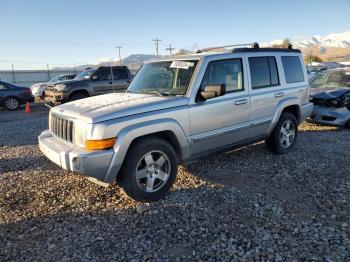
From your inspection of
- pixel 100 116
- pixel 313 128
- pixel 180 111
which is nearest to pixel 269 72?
pixel 180 111

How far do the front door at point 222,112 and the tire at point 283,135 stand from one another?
1.04m

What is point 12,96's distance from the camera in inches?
627

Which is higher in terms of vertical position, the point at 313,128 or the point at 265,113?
the point at 265,113

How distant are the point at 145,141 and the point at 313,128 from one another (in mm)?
6523

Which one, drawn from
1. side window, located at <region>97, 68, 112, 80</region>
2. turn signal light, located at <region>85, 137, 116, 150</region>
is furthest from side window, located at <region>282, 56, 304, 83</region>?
side window, located at <region>97, 68, 112, 80</region>

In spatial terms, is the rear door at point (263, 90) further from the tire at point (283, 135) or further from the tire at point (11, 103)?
the tire at point (11, 103)

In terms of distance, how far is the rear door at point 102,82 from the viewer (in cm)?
1361

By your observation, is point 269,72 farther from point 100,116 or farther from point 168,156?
point 100,116

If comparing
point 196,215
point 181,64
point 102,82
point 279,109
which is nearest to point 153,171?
point 196,215

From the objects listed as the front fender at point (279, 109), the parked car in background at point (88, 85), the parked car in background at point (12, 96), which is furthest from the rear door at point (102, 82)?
the front fender at point (279, 109)

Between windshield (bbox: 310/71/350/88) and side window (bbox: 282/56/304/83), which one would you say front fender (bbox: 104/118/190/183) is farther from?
windshield (bbox: 310/71/350/88)

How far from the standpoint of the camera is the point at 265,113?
575cm

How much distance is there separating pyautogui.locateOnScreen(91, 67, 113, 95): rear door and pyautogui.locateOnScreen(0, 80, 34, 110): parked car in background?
15.9ft

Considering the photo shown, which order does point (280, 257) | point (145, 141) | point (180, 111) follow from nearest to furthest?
point (280, 257)
point (145, 141)
point (180, 111)
